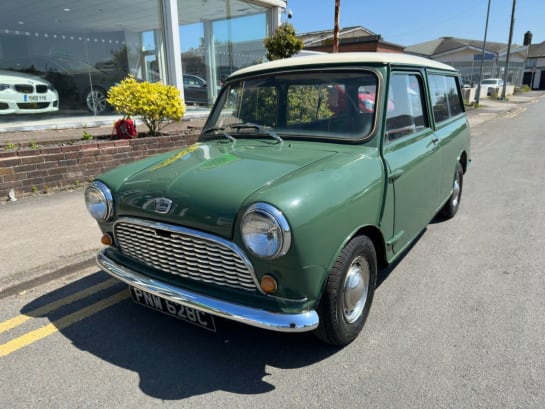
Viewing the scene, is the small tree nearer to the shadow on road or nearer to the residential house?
the shadow on road

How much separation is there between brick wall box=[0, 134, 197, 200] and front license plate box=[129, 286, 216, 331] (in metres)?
3.98

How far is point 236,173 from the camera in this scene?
2568 millimetres

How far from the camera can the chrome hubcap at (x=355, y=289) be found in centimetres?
259

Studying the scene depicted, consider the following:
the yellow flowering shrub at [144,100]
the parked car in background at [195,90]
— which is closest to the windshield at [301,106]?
the yellow flowering shrub at [144,100]

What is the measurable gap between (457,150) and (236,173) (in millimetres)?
3256

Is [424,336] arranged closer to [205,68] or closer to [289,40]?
[289,40]

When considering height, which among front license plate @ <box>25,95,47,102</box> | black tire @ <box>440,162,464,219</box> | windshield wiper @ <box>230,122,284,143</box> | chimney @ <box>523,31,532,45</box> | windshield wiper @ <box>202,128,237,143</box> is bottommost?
black tire @ <box>440,162,464,219</box>

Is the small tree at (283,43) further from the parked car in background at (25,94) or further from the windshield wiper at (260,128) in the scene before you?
the windshield wiper at (260,128)

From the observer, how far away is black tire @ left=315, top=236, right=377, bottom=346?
2406 mm

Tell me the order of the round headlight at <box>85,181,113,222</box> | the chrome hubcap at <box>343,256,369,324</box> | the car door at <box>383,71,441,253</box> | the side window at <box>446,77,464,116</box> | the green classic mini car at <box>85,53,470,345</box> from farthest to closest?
the side window at <box>446,77,464,116</box>
the car door at <box>383,71,441,253</box>
the round headlight at <box>85,181,113,222</box>
the chrome hubcap at <box>343,256,369,324</box>
the green classic mini car at <box>85,53,470,345</box>

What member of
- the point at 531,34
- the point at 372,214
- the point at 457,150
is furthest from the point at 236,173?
the point at 531,34

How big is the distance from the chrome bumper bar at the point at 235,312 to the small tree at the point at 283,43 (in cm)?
979

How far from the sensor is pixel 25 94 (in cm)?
925

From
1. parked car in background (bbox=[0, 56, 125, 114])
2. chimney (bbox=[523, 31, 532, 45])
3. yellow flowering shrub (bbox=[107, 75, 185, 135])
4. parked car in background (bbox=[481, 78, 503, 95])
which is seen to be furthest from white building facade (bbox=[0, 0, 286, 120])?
chimney (bbox=[523, 31, 532, 45])
